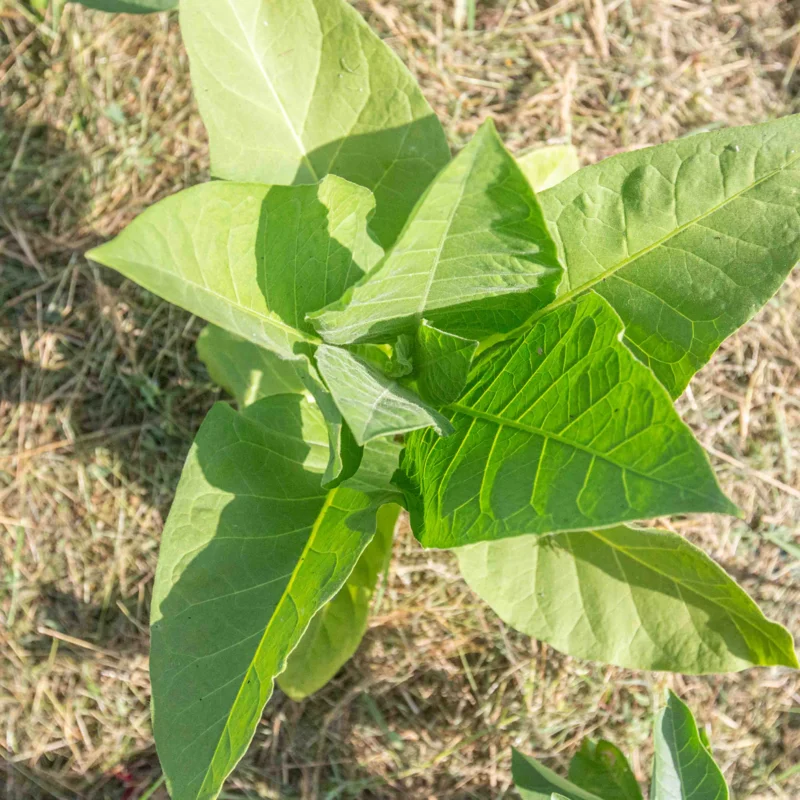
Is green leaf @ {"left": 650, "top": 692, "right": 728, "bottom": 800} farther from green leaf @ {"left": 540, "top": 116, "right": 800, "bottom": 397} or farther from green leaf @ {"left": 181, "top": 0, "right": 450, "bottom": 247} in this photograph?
green leaf @ {"left": 181, "top": 0, "right": 450, "bottom": 247}

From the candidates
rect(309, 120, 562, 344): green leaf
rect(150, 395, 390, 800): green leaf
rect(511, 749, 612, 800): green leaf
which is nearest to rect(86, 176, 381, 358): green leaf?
rect(309, 120, 562, 344): green leaf

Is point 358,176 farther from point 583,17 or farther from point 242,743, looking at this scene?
point 583,17

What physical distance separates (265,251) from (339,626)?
115cm

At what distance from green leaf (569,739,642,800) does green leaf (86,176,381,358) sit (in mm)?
1478

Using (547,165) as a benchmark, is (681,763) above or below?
below

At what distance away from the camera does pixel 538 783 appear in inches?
76.2

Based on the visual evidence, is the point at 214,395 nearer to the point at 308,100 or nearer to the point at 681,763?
the point at 308,100

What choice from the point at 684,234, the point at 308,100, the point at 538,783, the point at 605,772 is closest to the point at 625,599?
the point at 538,783

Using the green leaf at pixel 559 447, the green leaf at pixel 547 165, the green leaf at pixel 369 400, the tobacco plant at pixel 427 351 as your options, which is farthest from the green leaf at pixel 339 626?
the green leaf at pixel 547 165

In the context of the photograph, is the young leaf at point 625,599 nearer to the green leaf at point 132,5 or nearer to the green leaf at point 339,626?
the green leaf at point 339,626

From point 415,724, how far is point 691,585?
1365mm

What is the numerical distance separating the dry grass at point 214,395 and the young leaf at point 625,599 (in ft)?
2.76

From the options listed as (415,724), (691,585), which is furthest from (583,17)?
(415,724)

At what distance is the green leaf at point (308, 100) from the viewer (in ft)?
4.92
